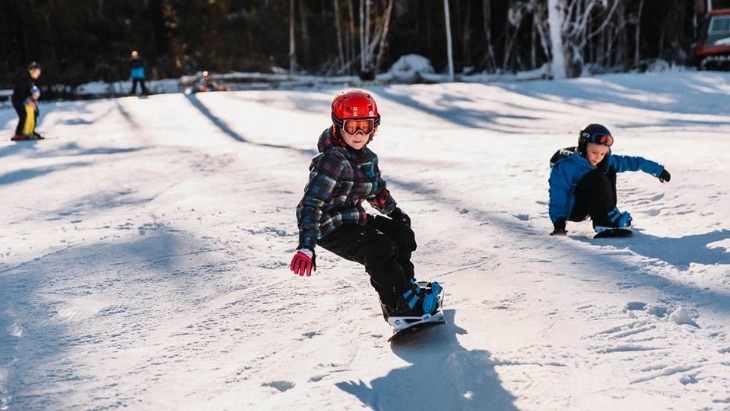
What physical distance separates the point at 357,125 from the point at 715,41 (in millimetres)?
20917

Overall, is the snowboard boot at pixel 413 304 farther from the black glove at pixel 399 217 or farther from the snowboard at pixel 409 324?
the black glove at pixel 399 217

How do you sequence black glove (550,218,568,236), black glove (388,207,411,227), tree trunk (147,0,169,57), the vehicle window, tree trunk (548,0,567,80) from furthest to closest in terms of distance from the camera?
tree trunk (147,0,169,57)
tree trunk (548,0,567,80)
the vehicle window
black glove (550,218,568,236)
black glove (388,207,411,227)

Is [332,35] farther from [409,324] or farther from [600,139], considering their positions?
[409,324]

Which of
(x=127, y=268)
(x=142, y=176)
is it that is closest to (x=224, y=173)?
(x=142, y=176)

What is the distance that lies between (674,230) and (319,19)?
34277mm

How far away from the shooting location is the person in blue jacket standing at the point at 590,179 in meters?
4.96

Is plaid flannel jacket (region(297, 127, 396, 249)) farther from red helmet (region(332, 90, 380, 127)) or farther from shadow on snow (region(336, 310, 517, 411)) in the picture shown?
shadow on snow (region(336, 310, 517, 411))

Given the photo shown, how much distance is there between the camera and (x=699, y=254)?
175 inches

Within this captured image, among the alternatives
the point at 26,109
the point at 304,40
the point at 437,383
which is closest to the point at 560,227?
the point at 437,383

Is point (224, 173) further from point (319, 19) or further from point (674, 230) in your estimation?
point (319, 19)

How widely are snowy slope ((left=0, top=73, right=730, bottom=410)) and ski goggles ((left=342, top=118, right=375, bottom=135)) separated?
1.00 metres

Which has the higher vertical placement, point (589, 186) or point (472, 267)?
point (589, 186)

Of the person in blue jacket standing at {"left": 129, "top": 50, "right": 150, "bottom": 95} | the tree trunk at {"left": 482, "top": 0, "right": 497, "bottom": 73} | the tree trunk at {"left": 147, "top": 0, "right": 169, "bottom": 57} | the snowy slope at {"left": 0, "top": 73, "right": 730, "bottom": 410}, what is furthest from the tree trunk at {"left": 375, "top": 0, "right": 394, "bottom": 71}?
the snowy slope at {"left": 0, "top": 73, "right": 730, "bottom": 410}

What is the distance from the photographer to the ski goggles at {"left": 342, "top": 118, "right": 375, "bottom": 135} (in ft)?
11.6
